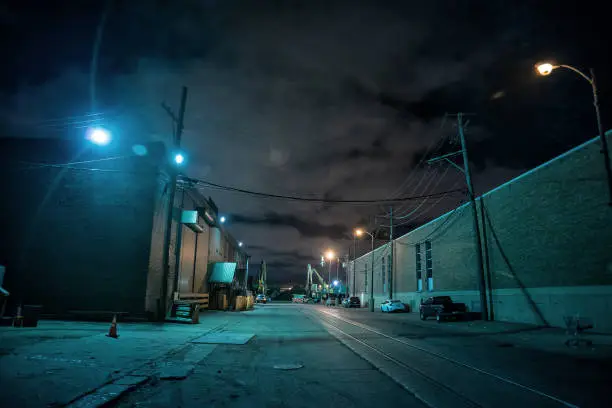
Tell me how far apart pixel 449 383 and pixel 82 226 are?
19.9 meters

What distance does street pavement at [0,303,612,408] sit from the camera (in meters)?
5.79

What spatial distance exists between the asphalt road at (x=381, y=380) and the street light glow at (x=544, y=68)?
892 centimetres

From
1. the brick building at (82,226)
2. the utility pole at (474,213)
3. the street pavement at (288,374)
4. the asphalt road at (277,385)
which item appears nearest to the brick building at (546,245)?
the utility pole at (474,213)

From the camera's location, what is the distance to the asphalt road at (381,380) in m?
5.83

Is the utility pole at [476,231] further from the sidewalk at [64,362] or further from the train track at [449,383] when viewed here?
the sidewalk at [64,362]

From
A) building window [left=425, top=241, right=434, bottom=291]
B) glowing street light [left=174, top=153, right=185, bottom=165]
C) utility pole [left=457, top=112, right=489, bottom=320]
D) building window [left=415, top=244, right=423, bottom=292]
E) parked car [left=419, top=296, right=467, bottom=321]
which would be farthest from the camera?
building window [left=415, top=244, right=423, bottom=292]

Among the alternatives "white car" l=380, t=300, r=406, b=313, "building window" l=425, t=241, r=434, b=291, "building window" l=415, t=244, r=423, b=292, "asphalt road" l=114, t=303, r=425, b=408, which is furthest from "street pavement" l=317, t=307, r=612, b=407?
"white car" l=380, t=300, r=406, b=313

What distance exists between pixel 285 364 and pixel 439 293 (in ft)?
101

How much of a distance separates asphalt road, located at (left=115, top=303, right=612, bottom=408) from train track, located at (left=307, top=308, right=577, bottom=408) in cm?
2

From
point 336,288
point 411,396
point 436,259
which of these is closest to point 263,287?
point 336,288

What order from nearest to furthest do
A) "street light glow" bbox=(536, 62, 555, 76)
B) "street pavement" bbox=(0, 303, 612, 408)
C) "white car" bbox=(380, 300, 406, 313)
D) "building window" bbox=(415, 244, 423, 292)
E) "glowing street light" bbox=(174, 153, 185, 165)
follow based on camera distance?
"street pavement" bbox=(0, 303, 612, 408), "street light glow" bbox=(536, 62, 555, 76), "glowing street light" bbox=(174, 153, 185, 165), "building window" bbox=(415, 244, 423, 292), "white car" bbox=(380, 300, 406, 313)

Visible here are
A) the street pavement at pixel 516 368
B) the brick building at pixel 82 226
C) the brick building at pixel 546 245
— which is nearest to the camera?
the street pavement at pixel 516 368

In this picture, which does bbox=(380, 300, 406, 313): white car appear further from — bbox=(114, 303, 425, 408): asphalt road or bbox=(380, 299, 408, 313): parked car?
bbox=(114, 303, 425, 408): asphalt road

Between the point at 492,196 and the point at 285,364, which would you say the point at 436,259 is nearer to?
the point at 492,196
